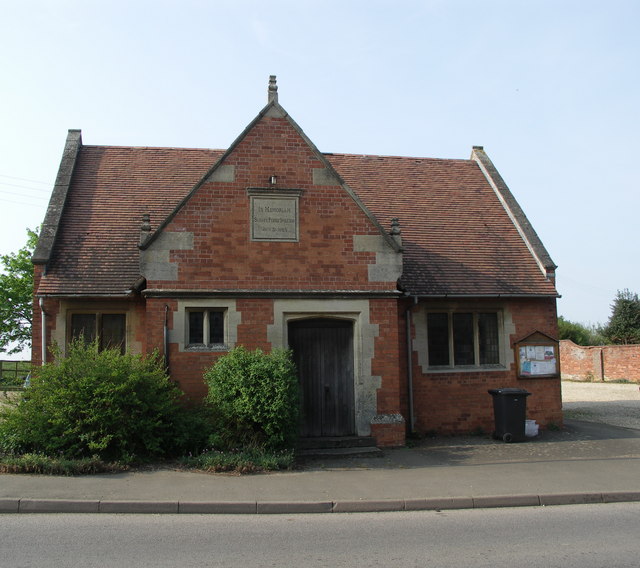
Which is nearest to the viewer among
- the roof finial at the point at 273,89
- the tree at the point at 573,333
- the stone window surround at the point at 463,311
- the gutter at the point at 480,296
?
the roof finial at the point at 273,89

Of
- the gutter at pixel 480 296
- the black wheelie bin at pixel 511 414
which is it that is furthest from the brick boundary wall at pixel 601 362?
the black wheelie bin at pixel 511 414

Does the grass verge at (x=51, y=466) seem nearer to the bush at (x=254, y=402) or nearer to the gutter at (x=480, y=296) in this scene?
the bush at (x=254, y=402)

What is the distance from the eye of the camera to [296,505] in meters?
8.20

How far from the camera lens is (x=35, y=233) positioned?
114 ft

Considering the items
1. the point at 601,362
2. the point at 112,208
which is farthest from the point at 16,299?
the point at 601,362

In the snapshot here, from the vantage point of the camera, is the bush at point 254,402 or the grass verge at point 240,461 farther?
the bush at point 254,402

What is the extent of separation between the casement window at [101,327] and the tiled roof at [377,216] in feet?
2.57

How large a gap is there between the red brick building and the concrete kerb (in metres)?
3.98

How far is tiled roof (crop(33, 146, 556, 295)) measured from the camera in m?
14.1

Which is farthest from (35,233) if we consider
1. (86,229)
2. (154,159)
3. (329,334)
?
(329,334)

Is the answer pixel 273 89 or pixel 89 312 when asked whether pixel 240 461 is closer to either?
pixel 89 312

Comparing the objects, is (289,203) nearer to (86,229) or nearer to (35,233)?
(86,229)

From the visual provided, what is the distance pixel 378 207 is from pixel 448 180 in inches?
127

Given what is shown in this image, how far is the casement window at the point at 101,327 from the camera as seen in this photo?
1370cm
